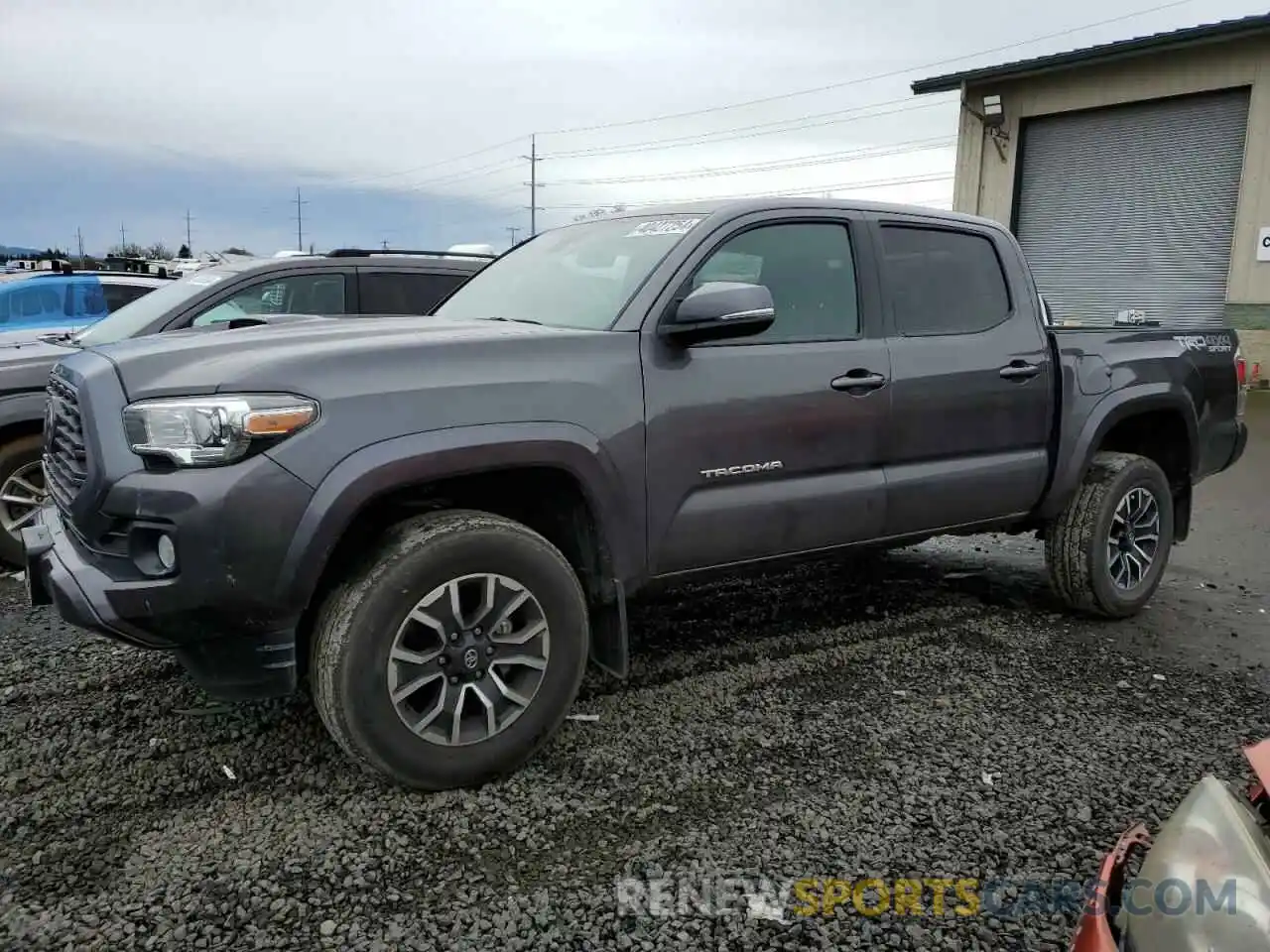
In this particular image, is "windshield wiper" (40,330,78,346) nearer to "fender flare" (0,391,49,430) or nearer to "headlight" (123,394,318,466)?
"fender flare" (0,391,49,430)

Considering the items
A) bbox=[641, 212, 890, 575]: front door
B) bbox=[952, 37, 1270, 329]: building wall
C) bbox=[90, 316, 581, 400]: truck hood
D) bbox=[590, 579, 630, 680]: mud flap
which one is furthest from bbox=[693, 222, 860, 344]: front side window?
bbox=[952, 37, 1270, 329]: building wall

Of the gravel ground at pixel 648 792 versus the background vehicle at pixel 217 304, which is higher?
the background vehicle at pixel 217 304

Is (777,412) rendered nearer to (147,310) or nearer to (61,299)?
(147,310)

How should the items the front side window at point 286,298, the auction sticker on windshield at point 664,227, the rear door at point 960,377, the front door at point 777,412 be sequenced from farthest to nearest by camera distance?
the front side window at point 286,298 → the rear door at point 960,377 → the auction sticker on windshield at point 664,227 → the front door at point 777,412

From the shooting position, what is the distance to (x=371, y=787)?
3002 millimetres

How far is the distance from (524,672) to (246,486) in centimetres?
101

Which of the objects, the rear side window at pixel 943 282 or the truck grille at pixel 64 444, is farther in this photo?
the rear side window at pixel 943 282

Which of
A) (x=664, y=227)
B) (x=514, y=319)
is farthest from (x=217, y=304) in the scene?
(x=664, y=227)

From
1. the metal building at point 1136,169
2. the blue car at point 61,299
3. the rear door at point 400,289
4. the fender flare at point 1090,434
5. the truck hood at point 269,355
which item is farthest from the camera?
the metal building at point 1136,169

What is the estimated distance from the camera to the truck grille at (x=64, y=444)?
287 centimetres

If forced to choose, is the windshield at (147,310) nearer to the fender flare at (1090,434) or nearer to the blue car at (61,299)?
the blue car at (61,299)

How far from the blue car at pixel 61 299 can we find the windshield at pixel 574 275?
552 cm

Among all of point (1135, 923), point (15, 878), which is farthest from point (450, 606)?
point (1135, 923)

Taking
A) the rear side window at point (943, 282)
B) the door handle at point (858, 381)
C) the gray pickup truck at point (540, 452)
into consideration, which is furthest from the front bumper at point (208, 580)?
the rear side window at point (943, 282)
